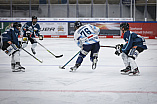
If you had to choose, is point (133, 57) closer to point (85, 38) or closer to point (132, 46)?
point (132, 46)

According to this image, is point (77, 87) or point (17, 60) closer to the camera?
point (77, 87)

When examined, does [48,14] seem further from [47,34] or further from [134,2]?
[134,2]

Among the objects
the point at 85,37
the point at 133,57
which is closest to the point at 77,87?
the point at 133,57

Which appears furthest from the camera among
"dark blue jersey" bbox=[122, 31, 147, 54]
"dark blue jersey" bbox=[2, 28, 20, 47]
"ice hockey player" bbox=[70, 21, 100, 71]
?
"ice hockey player" bbox=[70, 21, 100, 71]

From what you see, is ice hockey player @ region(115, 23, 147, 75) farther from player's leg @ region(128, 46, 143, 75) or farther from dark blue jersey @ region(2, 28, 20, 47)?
dark blue jersey @ region(2, 28, 20, 47)

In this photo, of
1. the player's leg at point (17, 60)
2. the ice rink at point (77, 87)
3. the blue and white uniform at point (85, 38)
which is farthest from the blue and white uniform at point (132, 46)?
the player's leg at point (17, 60)

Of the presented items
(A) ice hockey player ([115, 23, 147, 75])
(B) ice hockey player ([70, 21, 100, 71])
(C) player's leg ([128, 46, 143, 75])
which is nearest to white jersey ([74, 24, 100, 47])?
(B) ice hockey player ([70, 21, 100, 71])

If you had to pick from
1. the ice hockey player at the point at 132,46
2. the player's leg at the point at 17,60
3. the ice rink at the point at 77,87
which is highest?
the ice hockey player at the point at 132,46

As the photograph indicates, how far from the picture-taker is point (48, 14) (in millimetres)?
30125

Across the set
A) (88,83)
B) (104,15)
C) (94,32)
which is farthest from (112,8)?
(88,83)

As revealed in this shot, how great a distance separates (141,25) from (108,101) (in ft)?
71.2

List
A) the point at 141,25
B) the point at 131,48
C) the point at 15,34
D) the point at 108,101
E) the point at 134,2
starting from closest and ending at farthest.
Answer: the point at 108,101 < the point at 131,48 < the point at 15,34 < the point at 141,25 < the point at 134,2

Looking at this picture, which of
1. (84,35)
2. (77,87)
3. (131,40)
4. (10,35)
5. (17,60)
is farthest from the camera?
(17,60)

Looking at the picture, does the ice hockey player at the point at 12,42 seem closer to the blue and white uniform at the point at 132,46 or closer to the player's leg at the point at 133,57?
the blue and white uniform at the point at 132,46
